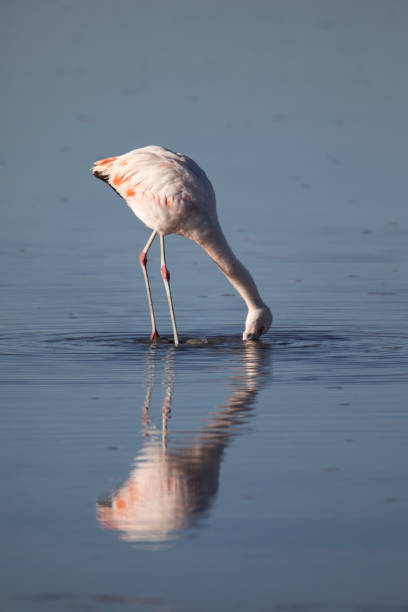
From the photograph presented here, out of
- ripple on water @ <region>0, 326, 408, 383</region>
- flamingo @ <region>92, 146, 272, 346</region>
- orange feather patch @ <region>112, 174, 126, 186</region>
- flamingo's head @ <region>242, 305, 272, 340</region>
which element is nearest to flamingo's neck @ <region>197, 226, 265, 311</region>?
flamingo @ <region>92, 146, 272, 346</region>

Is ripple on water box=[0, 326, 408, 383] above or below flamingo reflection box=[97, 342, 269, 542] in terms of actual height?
above

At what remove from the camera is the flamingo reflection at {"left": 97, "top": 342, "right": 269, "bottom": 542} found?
6797mm

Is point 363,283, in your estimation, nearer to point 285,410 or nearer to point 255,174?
point 285,410

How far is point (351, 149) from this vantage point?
118ft

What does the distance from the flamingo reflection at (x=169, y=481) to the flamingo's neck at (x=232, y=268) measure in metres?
3.65

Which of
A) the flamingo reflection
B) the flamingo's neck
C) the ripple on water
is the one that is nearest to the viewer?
the flamingo reflection

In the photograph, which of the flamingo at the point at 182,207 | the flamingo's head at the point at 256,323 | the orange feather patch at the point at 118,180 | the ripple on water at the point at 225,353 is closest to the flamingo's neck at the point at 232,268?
the flamingo at the point at 182,207

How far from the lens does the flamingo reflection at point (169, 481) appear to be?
6.80m

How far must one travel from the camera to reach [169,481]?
7.47 metres

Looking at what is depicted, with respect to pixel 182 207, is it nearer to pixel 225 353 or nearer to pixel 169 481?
pixel 225 353

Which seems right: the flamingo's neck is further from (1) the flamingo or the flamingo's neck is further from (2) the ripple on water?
(2) the ripple on water

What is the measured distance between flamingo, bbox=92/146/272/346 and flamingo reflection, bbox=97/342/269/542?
3582 mm

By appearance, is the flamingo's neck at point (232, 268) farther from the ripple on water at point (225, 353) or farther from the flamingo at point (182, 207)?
the ripple on water at point (225, 353)

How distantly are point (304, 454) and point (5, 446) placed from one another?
190cm
